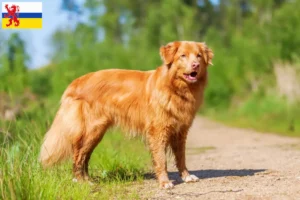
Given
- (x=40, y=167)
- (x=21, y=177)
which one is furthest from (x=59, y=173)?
(x=21, y=177)

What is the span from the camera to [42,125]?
9.41 metres

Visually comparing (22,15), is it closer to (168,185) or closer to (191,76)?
(191,76)

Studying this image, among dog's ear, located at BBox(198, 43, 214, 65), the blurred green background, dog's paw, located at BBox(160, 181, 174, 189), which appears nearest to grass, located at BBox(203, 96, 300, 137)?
the blurred green background

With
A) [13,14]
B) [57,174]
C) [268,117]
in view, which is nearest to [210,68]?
[268,117]

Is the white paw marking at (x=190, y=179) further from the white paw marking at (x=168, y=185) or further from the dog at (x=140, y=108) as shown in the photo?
the white paw marking at (x=168, y=185)

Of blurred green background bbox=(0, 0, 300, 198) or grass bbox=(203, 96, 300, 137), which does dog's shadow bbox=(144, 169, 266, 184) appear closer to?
blurred green background bbox=(0, 0, 300, 198)

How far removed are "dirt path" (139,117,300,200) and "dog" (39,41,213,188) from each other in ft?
1.50

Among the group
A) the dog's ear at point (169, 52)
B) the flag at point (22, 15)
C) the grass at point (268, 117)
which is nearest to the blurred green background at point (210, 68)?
the grass at point (268, 117)

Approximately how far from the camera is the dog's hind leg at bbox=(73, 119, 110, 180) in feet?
23.7

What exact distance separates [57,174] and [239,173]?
2.78 meters

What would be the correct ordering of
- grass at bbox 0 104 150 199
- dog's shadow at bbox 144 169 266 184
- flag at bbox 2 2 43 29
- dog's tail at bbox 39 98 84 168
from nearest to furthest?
grass at bbox 0 104 150 199 → dog's tail at bbox 39 98 84 168 → dog's shadow at bbox 144 169 266 184 → flag at bbox 2 2 43 29

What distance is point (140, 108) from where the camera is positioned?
7.18 metres

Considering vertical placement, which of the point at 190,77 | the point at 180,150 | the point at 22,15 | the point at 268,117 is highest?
the point at 22,15

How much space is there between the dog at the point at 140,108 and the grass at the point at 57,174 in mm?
301
